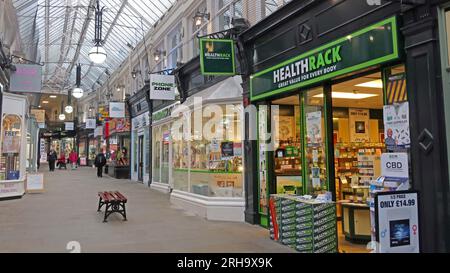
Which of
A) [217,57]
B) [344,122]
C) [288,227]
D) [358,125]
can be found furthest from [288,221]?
[217,57]

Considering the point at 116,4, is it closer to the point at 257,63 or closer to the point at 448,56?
the point at 257,63

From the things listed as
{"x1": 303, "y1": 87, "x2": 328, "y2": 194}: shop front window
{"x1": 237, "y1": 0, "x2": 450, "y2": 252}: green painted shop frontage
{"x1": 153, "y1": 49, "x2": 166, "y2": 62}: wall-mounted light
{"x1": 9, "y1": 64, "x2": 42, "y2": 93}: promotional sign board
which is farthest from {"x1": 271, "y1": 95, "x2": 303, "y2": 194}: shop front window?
{"x1": 153, "y1": 49, "x2": 166, "y2": 62}: wall-mounted light

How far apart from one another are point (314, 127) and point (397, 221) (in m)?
2.99

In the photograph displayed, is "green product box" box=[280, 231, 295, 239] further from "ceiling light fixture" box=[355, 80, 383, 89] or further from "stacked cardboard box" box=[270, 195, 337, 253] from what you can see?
"ceiling light fixture" box=[355, 80, 383, 89]

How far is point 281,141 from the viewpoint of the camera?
353 inches

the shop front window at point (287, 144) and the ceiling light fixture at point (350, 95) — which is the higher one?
the ceiling light fixture at point (350, 95)

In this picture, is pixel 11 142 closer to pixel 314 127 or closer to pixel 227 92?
pixel 227 92

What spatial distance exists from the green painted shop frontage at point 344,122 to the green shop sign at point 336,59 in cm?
2

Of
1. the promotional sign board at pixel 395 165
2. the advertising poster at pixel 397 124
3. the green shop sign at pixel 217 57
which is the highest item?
the green shop sign at pixel 217 57

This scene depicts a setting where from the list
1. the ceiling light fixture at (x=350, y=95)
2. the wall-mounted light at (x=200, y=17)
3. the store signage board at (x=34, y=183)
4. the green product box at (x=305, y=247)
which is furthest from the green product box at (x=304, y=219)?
the store signage board at (x=34, y=183)

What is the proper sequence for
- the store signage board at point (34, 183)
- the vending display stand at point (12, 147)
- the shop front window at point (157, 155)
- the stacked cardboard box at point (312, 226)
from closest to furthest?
the stacked cardboard box at point (312, 226)
the vending display stand at point (12, 147)
the store signage board at point (34, 183)
the shop front window at point (157, 155)

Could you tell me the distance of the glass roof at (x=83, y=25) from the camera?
62.6ft

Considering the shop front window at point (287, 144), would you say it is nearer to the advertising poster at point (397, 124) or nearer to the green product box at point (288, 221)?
the green product box at point (288, 221)

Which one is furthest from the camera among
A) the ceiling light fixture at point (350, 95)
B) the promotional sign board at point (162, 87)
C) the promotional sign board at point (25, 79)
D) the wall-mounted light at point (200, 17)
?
the promotional sign board at point (162, 87)
